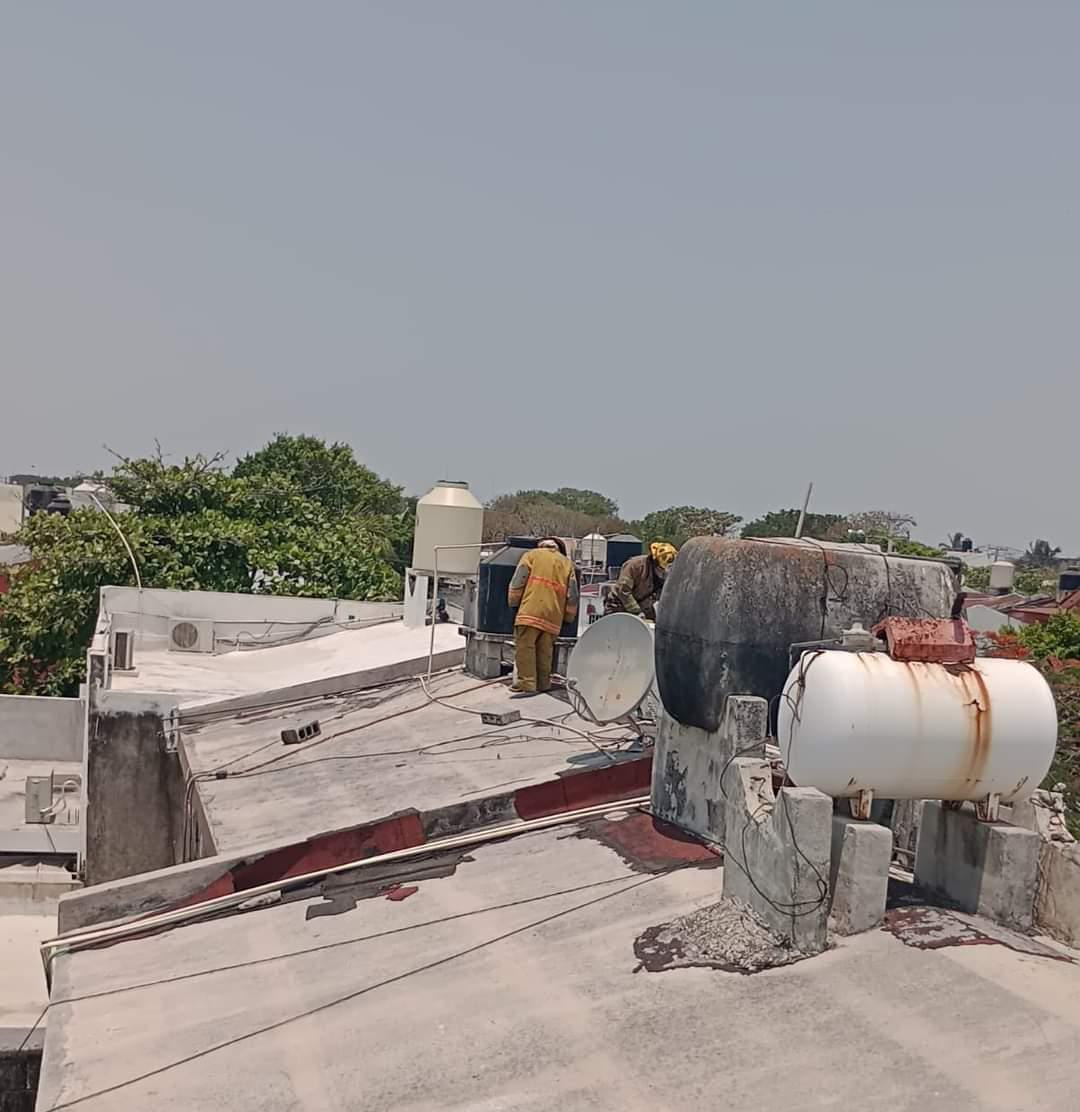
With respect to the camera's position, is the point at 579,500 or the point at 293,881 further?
the point at 579,500

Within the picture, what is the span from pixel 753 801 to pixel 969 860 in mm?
1143

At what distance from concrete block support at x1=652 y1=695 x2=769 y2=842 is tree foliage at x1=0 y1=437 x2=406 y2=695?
69.7 ft

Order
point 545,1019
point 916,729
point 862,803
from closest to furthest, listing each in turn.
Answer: point 545,1019 → point 916,729 → point 862,803

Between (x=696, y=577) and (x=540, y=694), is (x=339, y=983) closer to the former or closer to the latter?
(x=696, y=577)

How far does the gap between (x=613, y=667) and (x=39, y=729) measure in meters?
15.1

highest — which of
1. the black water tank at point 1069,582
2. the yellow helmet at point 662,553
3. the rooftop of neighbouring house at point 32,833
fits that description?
the yellow helmet at point 662,553

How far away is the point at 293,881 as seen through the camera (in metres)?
7.85

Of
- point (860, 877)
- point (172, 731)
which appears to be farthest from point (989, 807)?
point (172, 731)

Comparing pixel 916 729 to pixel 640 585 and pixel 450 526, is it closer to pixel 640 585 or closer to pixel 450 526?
pixel 640 585

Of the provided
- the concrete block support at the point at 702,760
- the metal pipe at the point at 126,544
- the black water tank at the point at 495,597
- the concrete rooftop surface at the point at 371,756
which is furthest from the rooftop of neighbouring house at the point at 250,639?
the concrete block support at the point at 702,760

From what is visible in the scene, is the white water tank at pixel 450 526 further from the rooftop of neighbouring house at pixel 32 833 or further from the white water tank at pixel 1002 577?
the white water tank at pixel 1002 577

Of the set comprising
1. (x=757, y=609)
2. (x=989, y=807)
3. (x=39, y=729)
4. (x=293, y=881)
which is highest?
(x=757, y=609)

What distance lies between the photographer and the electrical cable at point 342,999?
5113 millimetres

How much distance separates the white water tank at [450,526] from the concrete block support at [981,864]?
14034mm
